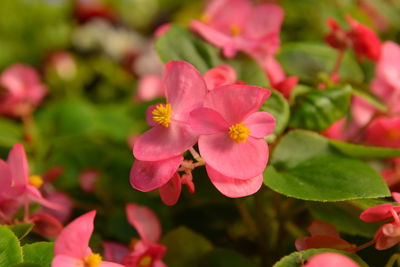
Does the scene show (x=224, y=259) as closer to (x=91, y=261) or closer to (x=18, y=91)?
(x=91, y=261)

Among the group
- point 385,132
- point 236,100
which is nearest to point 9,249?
point 236,100

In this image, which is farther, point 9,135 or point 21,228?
point 9,135

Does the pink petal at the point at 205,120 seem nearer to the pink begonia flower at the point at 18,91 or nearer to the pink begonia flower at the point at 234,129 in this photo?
the pink begonia flower at the point at 234,129

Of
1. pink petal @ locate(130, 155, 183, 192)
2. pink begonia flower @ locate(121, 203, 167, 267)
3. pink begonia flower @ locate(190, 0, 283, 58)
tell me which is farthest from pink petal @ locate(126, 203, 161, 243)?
pink begonia flower @ locate(190, 0, 283, 58)

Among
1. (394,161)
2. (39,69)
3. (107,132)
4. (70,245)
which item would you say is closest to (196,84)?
(70,245)

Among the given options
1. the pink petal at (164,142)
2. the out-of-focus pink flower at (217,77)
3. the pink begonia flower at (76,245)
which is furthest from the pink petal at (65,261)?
the out-of-focus pink flower at (217,77)

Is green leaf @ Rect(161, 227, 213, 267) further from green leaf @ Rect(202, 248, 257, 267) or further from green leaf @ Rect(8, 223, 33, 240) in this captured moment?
green leaf @ Rect(8, 223, 33, 240)

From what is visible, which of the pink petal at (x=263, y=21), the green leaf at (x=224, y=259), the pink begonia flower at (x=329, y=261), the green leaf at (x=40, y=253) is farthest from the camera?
the pink petal at (x=263, y=21)
